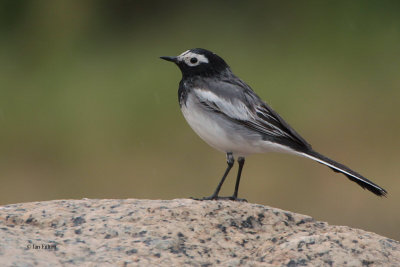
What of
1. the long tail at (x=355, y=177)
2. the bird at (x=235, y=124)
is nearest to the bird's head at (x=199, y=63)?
the bird at (x=235, y=124)

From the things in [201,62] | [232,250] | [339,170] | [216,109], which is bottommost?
[232,250]

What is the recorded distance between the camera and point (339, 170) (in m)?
5.93

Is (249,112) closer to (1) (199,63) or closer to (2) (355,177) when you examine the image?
(1) (199,63)

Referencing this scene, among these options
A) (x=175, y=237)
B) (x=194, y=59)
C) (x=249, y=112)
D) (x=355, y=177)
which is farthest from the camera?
(x=194, y=59)

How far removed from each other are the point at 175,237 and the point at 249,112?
95.5 inches

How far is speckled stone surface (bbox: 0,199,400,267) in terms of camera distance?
3.95 meters

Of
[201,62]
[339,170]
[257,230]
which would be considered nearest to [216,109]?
[201,62]

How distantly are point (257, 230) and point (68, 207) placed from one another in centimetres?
140

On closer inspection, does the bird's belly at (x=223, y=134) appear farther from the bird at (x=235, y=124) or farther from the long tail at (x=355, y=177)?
the long tail at (x=355, y=177)

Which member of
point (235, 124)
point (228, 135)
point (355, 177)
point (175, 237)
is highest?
point (235, 124)

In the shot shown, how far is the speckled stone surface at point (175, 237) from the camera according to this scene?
3.95 metres

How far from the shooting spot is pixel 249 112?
649cm

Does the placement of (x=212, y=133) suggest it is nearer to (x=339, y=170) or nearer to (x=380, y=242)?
(x=339, y=170)

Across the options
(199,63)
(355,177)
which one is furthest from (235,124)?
(355,177)
